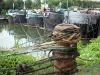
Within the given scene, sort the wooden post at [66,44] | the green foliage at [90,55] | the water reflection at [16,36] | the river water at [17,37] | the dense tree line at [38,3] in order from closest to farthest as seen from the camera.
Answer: the wooden post at [66,44] < the green foliage at [90,55] < the river water at [17,37] < the water reflection at [16,36] < the dense tree line at [38,3]

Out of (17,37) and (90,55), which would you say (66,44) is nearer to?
(90,55)

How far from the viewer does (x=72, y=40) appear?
88.0 inches

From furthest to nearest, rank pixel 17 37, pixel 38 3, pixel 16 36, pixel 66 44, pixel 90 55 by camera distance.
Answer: pixel 38 3 → pixel 16 36 → pixel 17 37 → pixel 90 55 → pixel 66 44

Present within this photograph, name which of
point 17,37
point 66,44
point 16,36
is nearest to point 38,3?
point 16,36

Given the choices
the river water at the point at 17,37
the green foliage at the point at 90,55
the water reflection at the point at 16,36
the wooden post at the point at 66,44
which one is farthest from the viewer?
the water reflection at the point at 16,36

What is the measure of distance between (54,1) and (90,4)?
8.18 m

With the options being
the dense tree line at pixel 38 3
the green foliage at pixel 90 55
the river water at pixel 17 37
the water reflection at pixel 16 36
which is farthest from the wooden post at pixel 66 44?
the dense tree line at pixel 38 3

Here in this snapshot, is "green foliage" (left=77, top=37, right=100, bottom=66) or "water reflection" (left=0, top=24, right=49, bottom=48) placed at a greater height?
"green foliage" (left=77, top=37, right=100, bottom=66)

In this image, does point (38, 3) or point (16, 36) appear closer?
point (16, 36)

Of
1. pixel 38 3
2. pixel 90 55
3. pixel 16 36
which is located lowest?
pixel 16 36

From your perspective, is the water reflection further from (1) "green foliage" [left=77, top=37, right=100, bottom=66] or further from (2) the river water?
(1) "green foliage" [left=77, top=37, right=100, bottom=66]

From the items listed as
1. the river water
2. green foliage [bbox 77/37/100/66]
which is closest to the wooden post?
green foliage [bbox 77/37/100/66]

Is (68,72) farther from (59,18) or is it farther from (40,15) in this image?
(40,15)

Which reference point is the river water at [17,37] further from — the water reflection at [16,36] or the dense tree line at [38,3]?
the dense tree line at [38,3]
